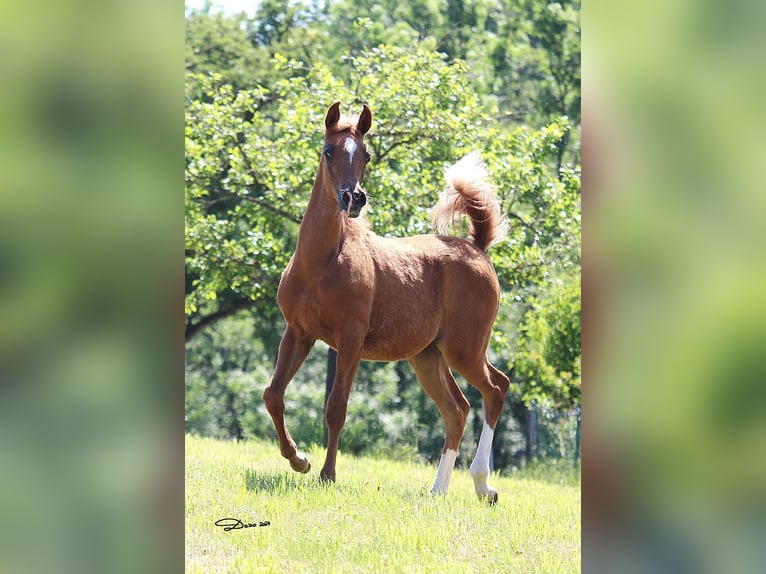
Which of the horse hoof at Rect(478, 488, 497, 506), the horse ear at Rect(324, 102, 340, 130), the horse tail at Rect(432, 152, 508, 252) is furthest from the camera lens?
the horse tail at Rect(432, 152, 508, 252)

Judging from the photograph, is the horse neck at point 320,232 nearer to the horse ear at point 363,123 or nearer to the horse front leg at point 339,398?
the horse ear at point 363,123

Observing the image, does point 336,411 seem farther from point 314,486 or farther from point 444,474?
point 444,474

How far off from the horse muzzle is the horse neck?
0.54 metres

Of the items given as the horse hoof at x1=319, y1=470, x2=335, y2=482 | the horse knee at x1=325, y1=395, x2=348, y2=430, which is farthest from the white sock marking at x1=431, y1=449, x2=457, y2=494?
the horse knee at x1=325, y1=395, x2=348, y2=430

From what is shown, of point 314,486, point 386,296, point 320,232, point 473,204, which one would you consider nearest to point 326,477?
point 314,486

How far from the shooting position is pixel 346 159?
5676 mm

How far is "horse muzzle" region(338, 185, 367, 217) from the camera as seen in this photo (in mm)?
5488

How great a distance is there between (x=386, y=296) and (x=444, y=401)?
94cm

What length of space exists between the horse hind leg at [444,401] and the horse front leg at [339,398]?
793 mm

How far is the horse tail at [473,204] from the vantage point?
7.16m

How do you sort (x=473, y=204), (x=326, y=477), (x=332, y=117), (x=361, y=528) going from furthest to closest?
(x=473, y=204) < (x=326, y=477) < (x=332, y=117) < (x=361, y=528)

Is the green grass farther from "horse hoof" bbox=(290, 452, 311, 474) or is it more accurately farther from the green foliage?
the green foliage
